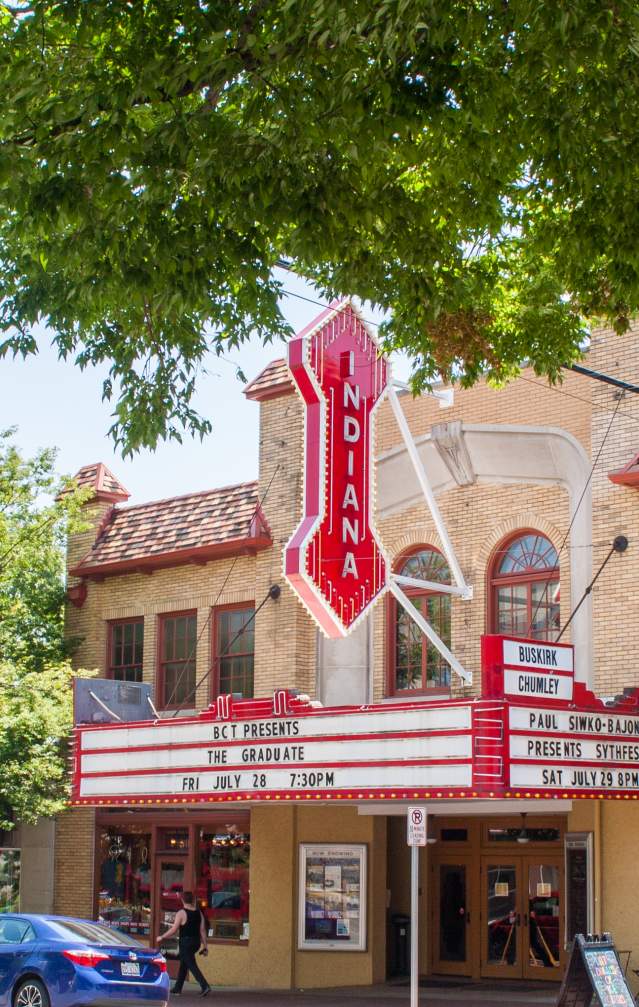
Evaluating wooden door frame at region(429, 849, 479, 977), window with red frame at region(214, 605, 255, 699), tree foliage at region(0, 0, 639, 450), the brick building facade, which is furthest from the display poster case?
tree foliage at region(0, 0, 639, 450)

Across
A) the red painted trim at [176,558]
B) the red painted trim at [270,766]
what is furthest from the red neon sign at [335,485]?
the red painted trim at [176,558]

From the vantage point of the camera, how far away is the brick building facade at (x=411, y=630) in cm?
2117

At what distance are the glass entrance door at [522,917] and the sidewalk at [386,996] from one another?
17.7 inches

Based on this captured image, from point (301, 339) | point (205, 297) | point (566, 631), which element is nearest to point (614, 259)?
point (205, 297)

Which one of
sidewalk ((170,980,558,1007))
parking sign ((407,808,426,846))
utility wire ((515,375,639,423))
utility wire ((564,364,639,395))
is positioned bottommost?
sidewalk ((170,980,558,1007))

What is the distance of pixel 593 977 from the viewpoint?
16328mm

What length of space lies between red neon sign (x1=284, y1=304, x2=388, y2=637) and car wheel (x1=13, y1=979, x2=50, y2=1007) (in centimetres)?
584

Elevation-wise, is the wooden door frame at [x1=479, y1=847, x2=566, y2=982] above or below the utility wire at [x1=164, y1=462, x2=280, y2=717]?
below

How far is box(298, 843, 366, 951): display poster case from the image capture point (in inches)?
926

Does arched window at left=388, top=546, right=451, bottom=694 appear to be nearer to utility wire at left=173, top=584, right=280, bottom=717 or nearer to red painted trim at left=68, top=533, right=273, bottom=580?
utility wire at left=173, top=584, right=280, bottom=717

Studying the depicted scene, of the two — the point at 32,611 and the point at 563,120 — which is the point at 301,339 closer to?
the point at 563,120

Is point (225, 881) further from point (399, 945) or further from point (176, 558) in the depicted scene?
point (176, 558)

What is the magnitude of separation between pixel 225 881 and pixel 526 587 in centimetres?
768

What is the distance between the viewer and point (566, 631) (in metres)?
21.8
